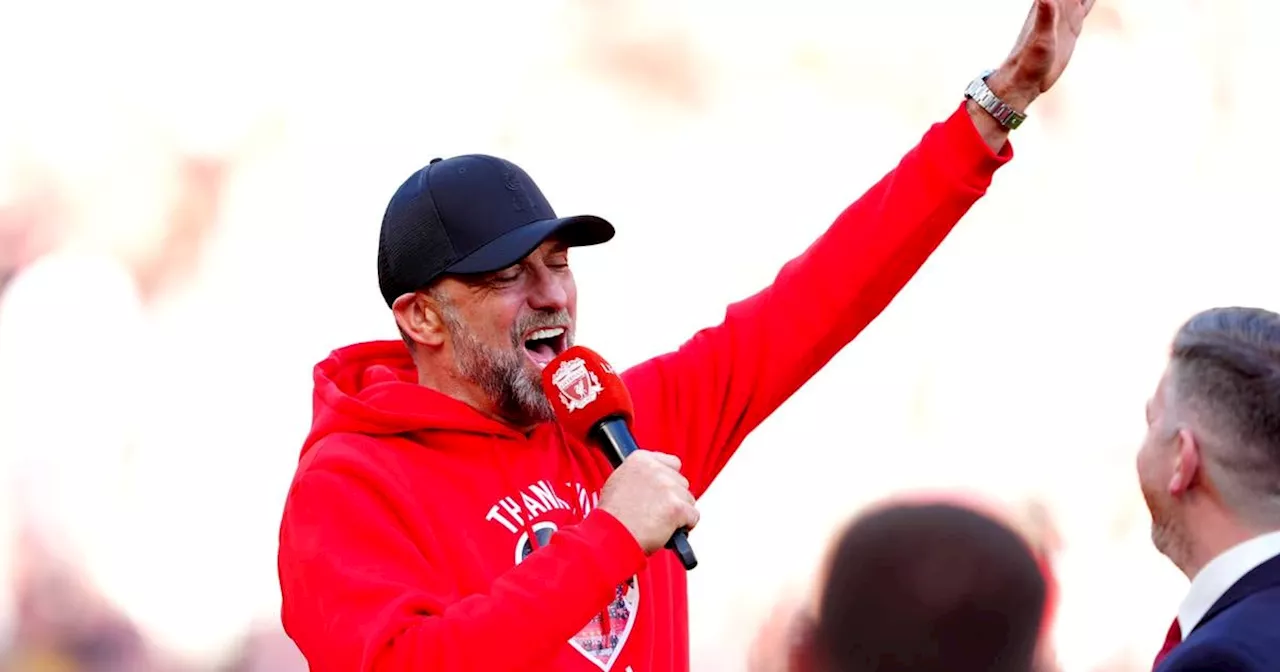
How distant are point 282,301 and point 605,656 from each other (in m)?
1.91

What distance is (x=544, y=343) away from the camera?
245 cm

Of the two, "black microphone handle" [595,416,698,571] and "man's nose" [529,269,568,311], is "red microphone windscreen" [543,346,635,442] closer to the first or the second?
"black microphone handle" [595,416,698,571]

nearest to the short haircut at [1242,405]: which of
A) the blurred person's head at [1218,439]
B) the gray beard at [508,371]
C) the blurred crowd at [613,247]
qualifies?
the blurred person's head at [1218,439]

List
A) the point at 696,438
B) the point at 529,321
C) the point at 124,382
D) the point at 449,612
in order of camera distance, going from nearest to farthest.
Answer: the point at 449,612 < the point at 529,321 < the point at 696,438 < the point at 124,382

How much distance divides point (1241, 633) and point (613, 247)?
245cm

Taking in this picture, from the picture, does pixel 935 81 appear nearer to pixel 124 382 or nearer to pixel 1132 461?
pixel 1132 461

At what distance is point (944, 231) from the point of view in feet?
8.18

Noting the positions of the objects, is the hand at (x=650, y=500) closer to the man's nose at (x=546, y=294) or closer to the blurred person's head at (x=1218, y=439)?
the man's nose at (x=546, y=294)

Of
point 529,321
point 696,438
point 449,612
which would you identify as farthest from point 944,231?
point 449,612

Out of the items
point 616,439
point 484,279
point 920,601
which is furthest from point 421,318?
point 920,601

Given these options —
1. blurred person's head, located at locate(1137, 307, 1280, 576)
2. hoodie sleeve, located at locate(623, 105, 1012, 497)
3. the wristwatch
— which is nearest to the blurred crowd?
hoodie sleeve, located at locate(623, 105, 1012, 497)

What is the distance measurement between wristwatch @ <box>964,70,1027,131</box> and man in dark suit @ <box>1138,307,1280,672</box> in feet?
2.30

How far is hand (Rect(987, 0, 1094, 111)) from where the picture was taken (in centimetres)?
238

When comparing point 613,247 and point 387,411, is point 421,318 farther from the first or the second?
point 613,247
